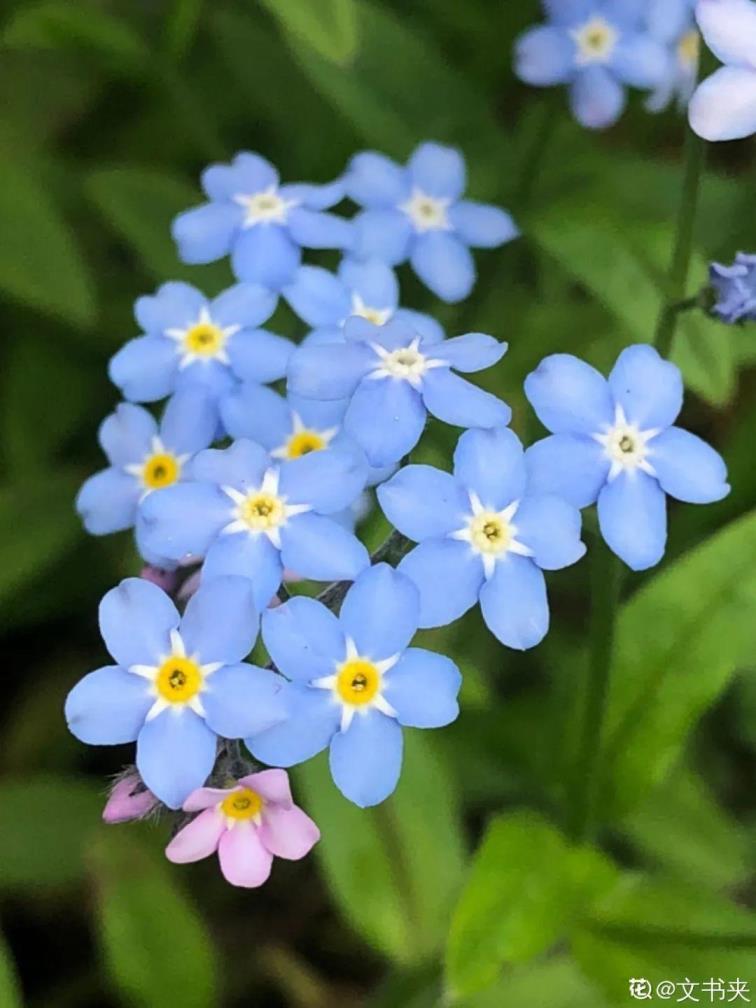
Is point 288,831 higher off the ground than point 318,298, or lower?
lower

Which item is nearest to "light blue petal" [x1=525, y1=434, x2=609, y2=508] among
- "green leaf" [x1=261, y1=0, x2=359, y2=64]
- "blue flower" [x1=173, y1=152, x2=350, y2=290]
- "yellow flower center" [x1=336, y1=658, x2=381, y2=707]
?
"yellow flower center" [x1=336, y1=658, x2=381, y2=707]

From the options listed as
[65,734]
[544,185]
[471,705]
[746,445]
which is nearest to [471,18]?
[544,185]

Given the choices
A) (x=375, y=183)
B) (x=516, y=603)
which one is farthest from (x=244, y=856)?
(x=375, y=183)

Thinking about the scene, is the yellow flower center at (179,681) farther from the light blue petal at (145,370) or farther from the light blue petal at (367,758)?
the light blue petal at (145,370)

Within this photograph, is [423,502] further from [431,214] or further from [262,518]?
[431,214]

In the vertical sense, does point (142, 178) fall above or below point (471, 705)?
above

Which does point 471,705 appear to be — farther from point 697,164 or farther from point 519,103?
point 519,103
